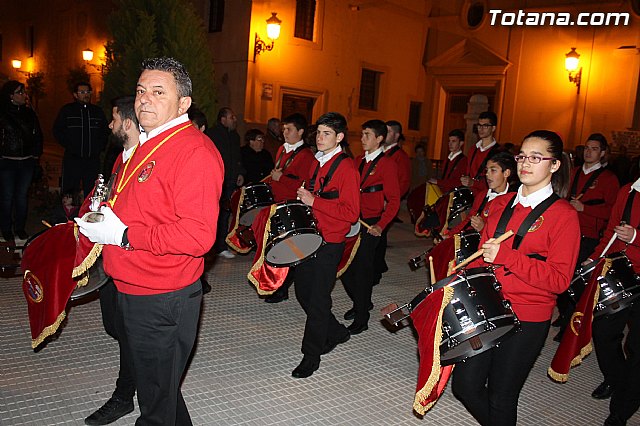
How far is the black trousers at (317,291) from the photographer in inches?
176

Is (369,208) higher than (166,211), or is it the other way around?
(166,211)

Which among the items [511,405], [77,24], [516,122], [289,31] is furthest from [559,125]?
[77,24]

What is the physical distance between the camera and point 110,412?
3531 millimetres

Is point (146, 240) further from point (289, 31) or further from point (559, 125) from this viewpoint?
point (559, 125)

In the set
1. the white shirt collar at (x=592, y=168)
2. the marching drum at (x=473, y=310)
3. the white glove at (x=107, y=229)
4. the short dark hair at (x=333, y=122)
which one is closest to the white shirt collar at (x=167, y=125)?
the white glove at (x=107, y=229)

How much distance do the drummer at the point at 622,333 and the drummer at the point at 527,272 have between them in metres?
1.15

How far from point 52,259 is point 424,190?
18.5 ft

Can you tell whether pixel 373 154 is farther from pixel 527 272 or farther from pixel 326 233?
pixel 527 272

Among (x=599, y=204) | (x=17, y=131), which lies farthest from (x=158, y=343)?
(x=17, y=131)

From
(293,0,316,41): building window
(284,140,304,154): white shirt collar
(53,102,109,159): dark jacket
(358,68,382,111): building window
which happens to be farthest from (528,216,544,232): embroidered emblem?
(358,68,382,111): building window

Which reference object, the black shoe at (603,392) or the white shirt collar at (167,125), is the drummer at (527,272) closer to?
the white shirt collar at (167,125)

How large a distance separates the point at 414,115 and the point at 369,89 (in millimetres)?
2214

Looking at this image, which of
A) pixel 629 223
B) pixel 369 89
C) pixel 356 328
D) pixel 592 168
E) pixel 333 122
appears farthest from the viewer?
pixel 369 89

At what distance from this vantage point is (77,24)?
24.8 metres
